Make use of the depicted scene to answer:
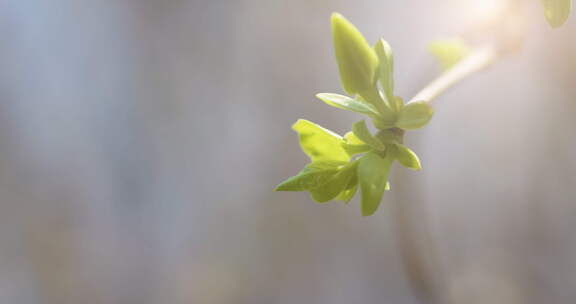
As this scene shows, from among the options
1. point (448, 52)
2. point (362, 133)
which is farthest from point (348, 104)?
point (448, 52)

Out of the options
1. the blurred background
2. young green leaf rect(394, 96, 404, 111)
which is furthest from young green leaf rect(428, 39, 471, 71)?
the blurred background

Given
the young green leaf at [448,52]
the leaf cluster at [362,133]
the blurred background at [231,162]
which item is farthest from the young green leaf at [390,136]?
the blurred background at [231,162]

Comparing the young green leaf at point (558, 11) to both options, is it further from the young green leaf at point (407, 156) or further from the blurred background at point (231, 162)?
the blurred background at point (231, 162)

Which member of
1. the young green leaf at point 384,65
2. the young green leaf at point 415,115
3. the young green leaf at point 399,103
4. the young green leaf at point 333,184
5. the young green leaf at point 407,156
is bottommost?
the young green leaf at point 333,184

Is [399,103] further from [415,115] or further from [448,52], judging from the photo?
[448,52]

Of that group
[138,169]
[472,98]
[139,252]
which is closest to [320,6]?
[472,98]

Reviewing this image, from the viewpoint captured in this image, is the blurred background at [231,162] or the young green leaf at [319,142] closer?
the young green leaf at [319,142]
